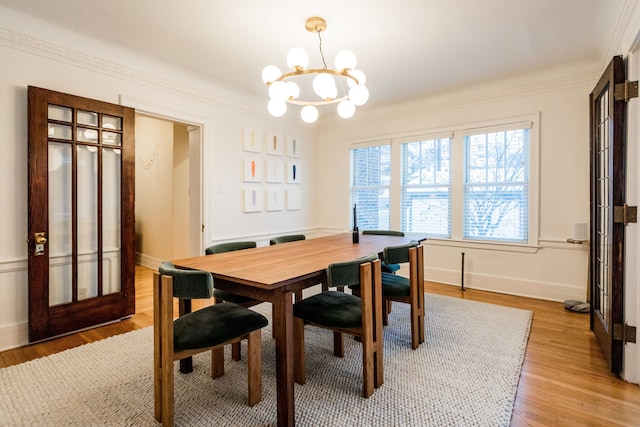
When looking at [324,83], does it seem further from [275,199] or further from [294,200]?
[294,200]

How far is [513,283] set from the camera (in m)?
4.08

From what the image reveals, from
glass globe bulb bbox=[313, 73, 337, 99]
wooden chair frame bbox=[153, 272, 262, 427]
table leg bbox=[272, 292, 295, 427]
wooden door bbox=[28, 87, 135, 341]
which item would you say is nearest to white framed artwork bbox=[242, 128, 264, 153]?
wooden door bbox=[28, 87, 135, 341]

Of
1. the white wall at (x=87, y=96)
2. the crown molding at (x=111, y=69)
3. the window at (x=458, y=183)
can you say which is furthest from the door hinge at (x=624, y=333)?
the crown molding at (x=111, y=69)

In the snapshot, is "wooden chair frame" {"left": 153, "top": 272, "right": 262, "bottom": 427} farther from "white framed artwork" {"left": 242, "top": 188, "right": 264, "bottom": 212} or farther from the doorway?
the doorway

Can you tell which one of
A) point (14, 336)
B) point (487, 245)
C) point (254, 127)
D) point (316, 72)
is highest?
point (254, 127)

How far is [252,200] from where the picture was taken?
180 inches

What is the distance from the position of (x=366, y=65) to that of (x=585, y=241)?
3.04 m

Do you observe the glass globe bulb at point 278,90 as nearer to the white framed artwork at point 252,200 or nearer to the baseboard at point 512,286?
the white framed artwork at point 252,200

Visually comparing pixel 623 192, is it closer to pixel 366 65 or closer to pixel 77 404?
pixel 366 65

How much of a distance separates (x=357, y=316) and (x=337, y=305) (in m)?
0.19

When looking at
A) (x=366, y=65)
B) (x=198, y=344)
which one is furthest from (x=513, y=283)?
(x=198, y=344)

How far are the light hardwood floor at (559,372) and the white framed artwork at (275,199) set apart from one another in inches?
80.9

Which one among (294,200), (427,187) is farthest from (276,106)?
(427,187)

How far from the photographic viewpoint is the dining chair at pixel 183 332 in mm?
1604
